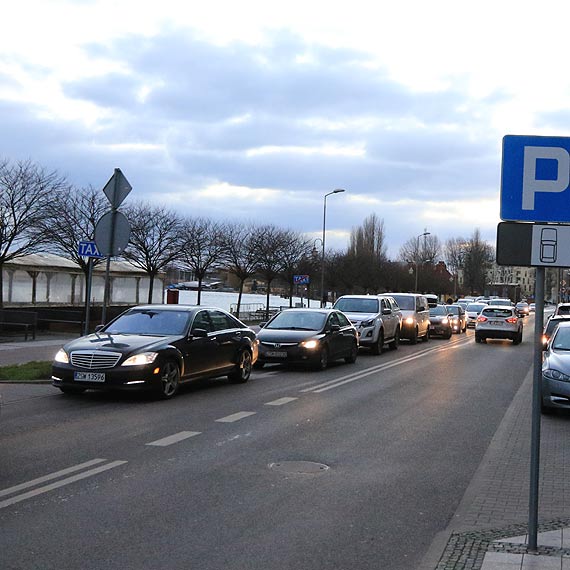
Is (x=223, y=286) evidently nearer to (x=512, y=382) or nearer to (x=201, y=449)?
(x=512, y=382)

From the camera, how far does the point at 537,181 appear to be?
5.12 metres

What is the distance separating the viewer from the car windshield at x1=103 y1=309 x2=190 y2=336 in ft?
43.1

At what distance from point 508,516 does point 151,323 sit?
8.48 metres

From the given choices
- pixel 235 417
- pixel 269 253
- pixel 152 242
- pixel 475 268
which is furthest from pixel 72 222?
pixel 475 268

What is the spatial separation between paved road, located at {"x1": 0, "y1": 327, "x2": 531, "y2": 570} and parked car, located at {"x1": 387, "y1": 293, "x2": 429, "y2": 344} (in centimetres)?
1617

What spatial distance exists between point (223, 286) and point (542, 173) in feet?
313

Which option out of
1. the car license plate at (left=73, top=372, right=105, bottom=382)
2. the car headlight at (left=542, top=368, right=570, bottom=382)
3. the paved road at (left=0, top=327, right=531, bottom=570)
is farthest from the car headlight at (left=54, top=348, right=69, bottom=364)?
the car headlight at (left=542, top=368, right=570, bottom=382)

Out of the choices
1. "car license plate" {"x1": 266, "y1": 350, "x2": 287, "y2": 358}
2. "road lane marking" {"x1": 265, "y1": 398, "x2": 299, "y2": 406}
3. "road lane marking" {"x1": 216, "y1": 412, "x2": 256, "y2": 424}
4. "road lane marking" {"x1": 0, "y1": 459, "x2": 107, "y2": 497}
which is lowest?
"road lane marking" {"x1": 265, "y1": 398, "x2": 299, "y2": 406}

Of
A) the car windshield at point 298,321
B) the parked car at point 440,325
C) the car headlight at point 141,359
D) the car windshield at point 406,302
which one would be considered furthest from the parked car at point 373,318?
the car headlight at point 141,359

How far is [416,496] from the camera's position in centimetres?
662

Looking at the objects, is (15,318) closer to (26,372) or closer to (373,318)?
(373,318)

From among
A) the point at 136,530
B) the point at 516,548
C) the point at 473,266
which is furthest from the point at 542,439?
the point at 473,266

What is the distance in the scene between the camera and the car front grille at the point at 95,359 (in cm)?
1177

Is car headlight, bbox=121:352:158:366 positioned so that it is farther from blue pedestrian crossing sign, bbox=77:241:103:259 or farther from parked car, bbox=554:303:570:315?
parked car, bbox=554:303:570:315
